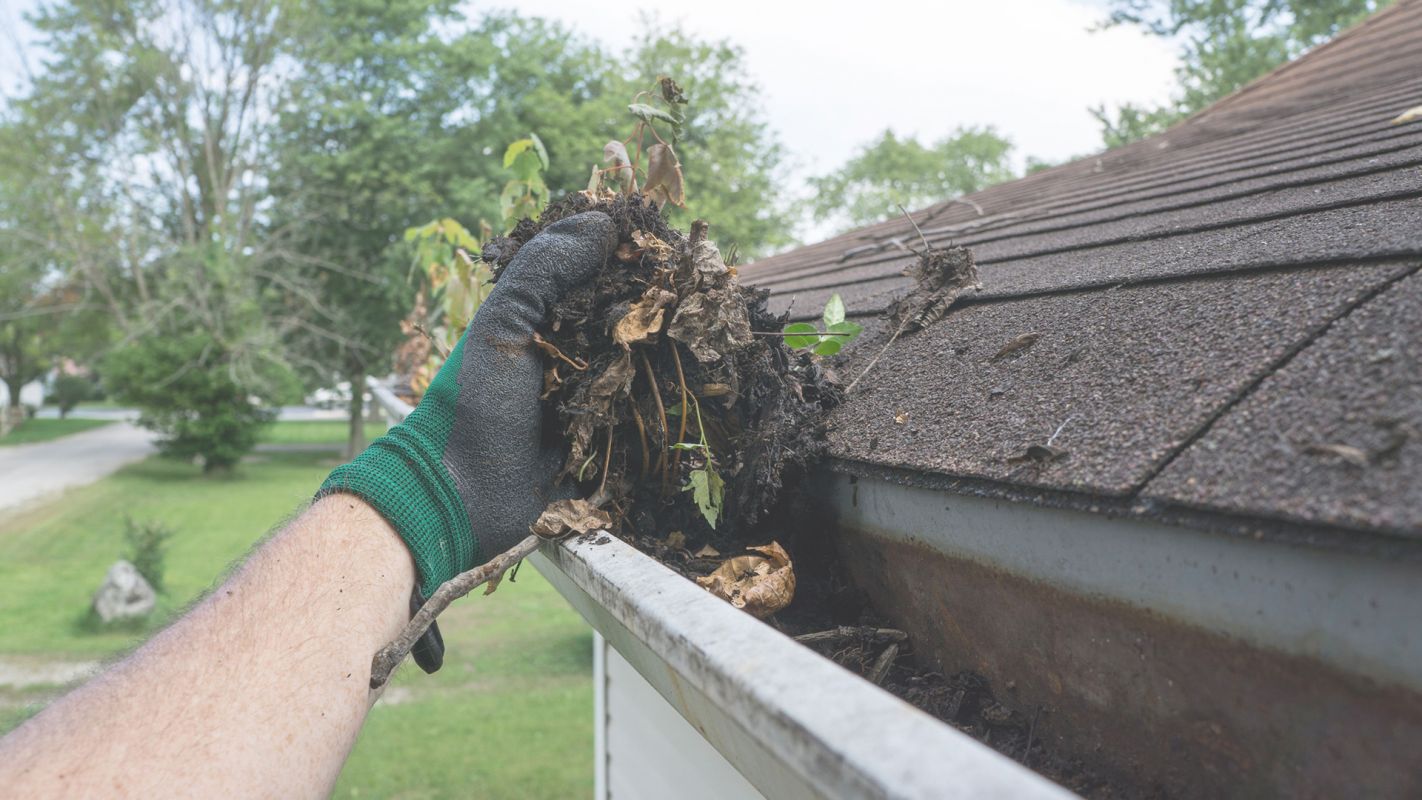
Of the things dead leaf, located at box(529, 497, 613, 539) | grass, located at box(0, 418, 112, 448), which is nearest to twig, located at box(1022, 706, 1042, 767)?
dead leaf, located at box(529, 497, 613, 539)

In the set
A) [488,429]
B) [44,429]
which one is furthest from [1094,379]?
[44,429]

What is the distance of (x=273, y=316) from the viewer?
2136cm

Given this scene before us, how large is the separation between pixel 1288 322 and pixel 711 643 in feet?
2.39

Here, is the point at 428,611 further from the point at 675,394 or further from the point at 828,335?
the point at 828,335

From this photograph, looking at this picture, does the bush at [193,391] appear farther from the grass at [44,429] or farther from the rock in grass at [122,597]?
the grass at [44,429]

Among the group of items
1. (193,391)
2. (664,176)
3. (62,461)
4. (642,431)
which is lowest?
(62,461)

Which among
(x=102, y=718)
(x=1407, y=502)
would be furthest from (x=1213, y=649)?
(x=102, y=718)

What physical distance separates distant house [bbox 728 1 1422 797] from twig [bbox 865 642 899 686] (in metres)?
0.04

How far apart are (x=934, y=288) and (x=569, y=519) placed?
35.4 inches

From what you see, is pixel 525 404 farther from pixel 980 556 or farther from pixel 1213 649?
pixel 1213 649

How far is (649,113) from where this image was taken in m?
1.72

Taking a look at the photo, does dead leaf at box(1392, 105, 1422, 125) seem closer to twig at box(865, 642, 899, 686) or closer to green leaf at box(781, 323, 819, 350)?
green leaf at box(781, 323, 819, 350)

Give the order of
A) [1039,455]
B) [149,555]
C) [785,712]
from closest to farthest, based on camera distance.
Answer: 1. [785,712]
2. [1039,455]
3. [149,555]

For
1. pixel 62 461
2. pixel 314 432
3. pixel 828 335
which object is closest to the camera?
pixel 828 335
